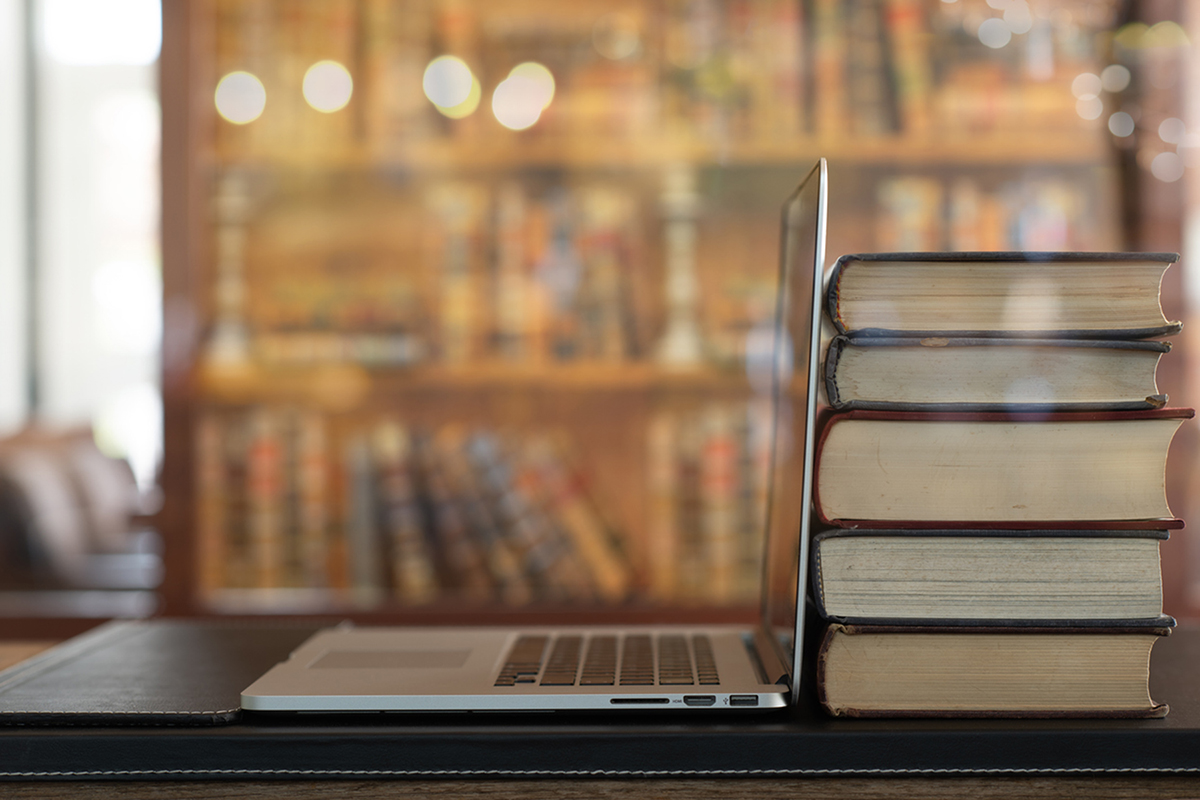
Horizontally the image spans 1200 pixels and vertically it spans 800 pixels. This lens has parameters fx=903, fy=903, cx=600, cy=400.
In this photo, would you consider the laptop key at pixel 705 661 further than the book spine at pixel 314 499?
No

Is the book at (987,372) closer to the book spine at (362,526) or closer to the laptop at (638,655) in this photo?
the laptop at (638,655)

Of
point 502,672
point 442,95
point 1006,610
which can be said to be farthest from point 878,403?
point 442,95

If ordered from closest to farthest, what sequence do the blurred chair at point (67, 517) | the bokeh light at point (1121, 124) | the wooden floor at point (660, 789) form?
the wooden floor at point (660, 789) < the bokeh light at point (1121, 124) < the blurred chair at point (67, 517)

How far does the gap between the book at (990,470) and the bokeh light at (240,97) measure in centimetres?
148

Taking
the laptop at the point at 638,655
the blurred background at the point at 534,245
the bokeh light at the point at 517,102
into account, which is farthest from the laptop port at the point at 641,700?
the bokeh light at the point at 517,102

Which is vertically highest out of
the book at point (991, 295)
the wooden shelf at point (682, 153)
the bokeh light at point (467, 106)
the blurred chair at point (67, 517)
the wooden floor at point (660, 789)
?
the bokeh light at point (467, 106)

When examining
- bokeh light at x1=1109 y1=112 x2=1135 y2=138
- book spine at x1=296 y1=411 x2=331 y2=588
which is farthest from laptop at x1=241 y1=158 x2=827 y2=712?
bokeh light at x1=1109 y1=112 x2=1135 y2=138

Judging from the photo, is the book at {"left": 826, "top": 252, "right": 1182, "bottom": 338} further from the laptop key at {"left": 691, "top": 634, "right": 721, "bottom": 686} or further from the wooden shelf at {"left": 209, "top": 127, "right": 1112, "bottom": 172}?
the wooden shelf at {"left": 209, "top": 127, "right": 1112, "bottom": 172}

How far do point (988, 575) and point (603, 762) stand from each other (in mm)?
205

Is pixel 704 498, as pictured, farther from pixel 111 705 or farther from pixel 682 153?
pixel 111 705

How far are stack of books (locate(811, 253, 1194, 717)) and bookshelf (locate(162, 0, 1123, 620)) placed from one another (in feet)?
3.71

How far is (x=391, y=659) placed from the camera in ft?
1.69

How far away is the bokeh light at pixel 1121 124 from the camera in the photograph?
1.53 metres

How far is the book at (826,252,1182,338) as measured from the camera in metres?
0.44
